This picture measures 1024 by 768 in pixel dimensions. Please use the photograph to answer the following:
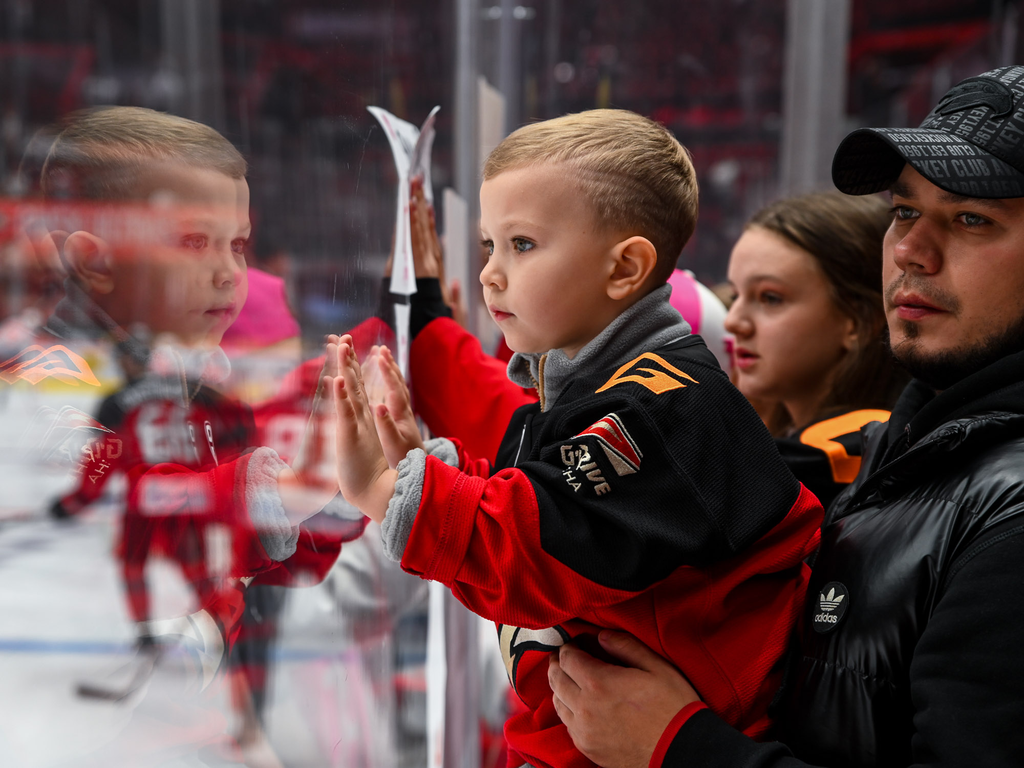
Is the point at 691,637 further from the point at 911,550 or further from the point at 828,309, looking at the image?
the point at 828,309

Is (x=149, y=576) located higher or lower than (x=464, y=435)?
higher

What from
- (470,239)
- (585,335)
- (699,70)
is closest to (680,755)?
(585,335)

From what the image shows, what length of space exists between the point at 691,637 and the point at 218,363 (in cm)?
49

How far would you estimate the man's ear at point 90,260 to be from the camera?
1.20 feet

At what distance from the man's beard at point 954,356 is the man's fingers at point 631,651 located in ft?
1.16

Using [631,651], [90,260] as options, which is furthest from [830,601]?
[90,260]

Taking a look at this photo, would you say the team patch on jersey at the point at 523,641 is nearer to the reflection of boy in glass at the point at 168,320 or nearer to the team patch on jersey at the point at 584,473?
the team patch on jersey at the point at 584,473

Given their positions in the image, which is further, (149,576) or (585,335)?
(585,335)

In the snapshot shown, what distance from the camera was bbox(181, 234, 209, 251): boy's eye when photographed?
1.49 feet

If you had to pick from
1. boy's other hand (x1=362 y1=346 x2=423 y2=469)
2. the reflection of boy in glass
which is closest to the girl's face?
boy's other hand (x1=362 y1=346 x2=423 y2=469)

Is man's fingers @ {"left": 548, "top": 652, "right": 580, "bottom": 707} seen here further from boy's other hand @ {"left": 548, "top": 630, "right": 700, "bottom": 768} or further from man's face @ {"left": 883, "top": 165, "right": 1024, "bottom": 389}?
man's face @ {"left": 883, "top": 165, "right": 1024, "bottom": 389}

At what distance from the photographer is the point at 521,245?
80 cm

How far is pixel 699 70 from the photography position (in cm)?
286

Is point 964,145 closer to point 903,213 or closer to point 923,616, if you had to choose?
point 903,213
